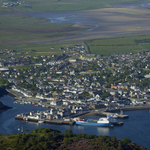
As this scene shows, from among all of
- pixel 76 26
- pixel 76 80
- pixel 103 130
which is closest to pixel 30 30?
pixel 76 26

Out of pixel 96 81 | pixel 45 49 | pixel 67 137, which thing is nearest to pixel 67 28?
pixel 45 49

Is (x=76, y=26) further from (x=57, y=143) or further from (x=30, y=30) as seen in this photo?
(x=57, y=143)

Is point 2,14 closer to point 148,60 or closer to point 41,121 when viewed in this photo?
point 148,60

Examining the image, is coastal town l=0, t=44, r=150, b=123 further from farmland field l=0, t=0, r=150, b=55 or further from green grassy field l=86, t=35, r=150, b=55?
farmland field l=0, t=0, r=150, b=55

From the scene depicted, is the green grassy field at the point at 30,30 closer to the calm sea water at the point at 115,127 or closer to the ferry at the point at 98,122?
the calm sea water at the point at 115,127

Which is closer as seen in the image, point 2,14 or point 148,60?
point 148,60
